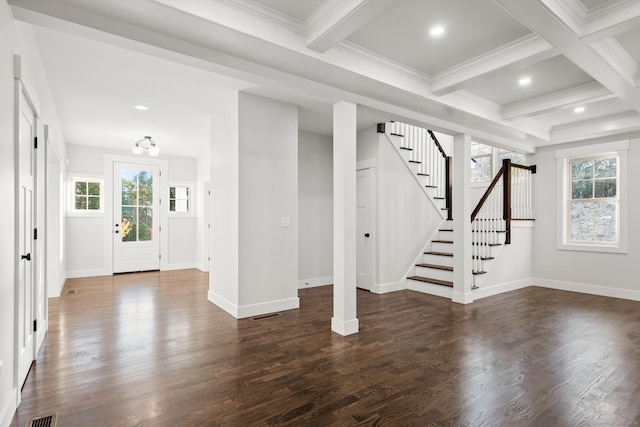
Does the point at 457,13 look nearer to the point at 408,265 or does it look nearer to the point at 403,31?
the point at 403,31

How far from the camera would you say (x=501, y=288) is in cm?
578

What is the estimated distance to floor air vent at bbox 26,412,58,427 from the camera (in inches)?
81.5

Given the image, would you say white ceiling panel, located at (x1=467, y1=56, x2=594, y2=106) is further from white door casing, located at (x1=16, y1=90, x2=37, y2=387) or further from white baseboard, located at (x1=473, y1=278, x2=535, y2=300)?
white door casing, located at (x1=16, y1=90, x2=37, y2=387)

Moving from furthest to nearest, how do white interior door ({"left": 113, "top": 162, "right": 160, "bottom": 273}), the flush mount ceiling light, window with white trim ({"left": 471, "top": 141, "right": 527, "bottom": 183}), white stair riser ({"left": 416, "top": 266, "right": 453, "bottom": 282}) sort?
white interior door ({"left": 113, "top": 162, "right": 160, "bottom": 273})
window with white trim ({"left": 471, "top": 141, "right": 527, "bottom": 183})
the flush mount ceiling light
white stair riser ({"left": 416, "top": 266, "right": 453, "bottom": 282})

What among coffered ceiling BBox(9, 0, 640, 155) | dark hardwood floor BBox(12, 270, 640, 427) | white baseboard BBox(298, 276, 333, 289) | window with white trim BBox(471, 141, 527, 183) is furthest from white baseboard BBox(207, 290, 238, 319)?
window with white trim BBox(471, 141, 527, 183)

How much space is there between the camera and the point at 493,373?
2.79 metres

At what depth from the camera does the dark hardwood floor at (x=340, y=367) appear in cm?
221

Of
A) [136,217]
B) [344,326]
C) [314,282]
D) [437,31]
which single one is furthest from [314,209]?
[136,217]

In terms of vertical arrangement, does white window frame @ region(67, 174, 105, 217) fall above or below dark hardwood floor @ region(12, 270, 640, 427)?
above

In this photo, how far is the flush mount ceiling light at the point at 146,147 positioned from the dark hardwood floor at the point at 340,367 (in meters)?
2.75

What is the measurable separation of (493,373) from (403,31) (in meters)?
2.91

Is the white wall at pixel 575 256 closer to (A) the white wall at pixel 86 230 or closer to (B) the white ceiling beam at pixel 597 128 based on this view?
(B) the white ceiling beam at pixel 597 128

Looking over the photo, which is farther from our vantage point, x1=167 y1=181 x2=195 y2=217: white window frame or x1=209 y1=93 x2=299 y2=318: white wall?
x1=167 y1=181 x2=195 y2=217: white window frame

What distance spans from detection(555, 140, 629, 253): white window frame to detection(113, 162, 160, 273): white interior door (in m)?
8.29
